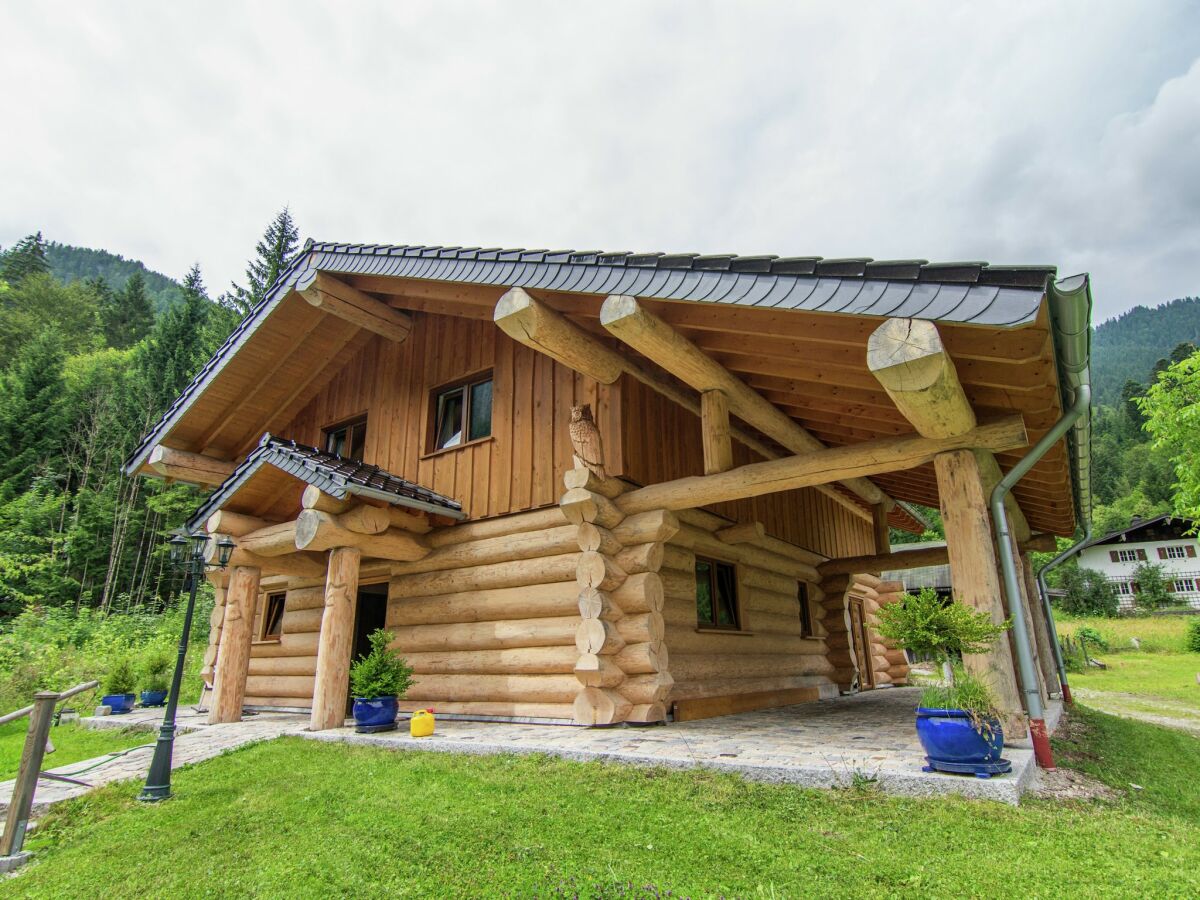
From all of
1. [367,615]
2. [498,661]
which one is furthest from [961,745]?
[367,615]

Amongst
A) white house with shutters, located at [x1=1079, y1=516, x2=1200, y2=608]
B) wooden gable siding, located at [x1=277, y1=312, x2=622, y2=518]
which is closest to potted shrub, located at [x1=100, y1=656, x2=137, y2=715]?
wooden gable siding, located at [x1=277, y1=312, x2=622, y2=518]

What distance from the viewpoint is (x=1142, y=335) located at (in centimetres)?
17612

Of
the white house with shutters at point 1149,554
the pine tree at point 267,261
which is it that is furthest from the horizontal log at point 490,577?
the white house with shutters at point 1149,554

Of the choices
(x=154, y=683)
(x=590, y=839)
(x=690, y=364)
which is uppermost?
(x=690, y=364)

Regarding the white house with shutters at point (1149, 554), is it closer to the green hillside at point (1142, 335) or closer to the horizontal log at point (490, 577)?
the horizontal log at point (490, 577)

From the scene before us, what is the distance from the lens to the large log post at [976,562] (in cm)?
498

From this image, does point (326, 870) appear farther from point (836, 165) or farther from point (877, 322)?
point (836, 165)

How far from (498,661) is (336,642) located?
200 centimetres

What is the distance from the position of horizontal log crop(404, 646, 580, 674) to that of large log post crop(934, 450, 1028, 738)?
13.5 feet

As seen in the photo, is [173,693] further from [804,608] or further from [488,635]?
[804,608]

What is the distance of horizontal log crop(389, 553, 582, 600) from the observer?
8047mm

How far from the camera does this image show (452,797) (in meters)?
4.69

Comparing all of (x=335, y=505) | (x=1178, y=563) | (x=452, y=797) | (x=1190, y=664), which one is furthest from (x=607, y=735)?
(x=1178, y=563)

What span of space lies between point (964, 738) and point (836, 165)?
63.1ft
